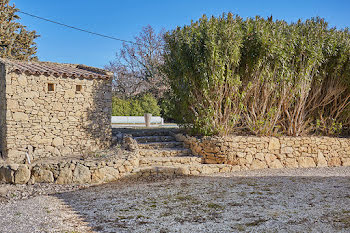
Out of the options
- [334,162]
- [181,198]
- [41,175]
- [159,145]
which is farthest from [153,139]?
[334,162]

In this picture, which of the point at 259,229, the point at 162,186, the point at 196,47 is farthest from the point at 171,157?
the point at 259,229

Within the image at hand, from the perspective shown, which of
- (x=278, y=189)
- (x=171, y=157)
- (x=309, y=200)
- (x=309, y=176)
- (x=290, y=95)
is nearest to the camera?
(x=309, y=200)

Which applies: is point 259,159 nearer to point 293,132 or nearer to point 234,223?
point 293,132

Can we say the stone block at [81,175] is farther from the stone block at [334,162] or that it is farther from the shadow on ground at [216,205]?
the stone block at [334,162]

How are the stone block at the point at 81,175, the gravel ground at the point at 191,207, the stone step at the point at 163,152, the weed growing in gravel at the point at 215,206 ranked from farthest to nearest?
1. the stone step at the point at 163,152
2. the stone block at the point at 81,175
3. the weed growing in gravel at the point at 215,206
4. the gravel ground at the point at 191,207

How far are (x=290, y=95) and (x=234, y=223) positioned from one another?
23.5 feet

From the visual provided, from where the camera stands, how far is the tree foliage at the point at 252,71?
9883 mm

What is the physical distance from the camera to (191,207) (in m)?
5.75

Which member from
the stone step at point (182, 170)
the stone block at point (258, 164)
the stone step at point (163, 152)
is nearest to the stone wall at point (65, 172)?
the stone step at point (182, 170)

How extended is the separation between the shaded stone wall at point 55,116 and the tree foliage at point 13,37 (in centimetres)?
1266

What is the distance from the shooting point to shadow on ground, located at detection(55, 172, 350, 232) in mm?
4719

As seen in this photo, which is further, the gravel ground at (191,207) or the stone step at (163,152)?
the stone step at (163,152)

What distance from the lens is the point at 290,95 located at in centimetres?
1073

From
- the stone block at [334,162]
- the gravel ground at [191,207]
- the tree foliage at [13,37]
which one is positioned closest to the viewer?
the gravel ground at [191,207]
